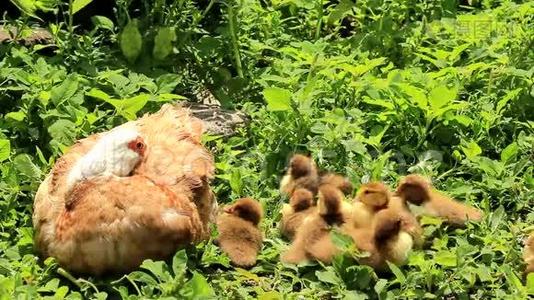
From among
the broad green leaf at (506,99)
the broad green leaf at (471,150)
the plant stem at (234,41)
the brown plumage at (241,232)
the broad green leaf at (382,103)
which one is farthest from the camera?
the plant stem at (234,41)

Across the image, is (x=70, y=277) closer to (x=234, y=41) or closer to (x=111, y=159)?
(x=111, y=159)

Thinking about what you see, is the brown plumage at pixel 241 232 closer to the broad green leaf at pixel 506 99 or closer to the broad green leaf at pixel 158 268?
the broad green leaf at pixel 158 268

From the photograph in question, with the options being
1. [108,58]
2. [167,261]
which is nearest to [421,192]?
[167,261]

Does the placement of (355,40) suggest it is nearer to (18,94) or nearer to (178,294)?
(18,94)

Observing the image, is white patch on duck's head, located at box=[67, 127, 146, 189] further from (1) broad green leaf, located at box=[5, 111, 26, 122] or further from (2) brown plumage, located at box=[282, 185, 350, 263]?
(1) broad green leaf, located at box=[5, 111, 26, 122]

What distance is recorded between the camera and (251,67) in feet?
20.4

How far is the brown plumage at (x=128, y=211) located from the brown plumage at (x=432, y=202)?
2.75 ft

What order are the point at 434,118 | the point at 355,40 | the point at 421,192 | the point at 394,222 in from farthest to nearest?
the point at 355,40 < the point at 434,118 < the point at 421,192 < the point at 394,222

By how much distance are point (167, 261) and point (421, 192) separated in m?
1.12

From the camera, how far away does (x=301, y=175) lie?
4.89 m

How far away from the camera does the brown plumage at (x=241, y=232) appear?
454 centimetres

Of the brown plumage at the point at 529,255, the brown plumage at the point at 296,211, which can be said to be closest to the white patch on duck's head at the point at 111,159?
the brown plumage at the point at 296,211

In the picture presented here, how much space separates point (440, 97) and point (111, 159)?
1.71 metres

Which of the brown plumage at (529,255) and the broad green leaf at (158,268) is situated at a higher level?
the broad green leaf at (158,268)
